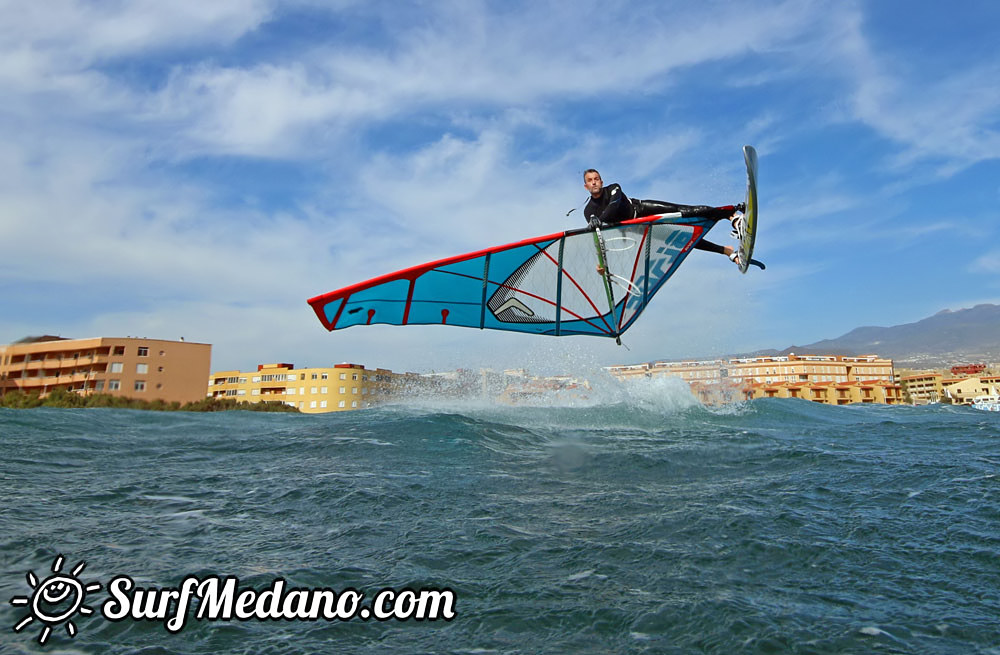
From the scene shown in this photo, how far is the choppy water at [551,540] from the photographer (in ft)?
8.39

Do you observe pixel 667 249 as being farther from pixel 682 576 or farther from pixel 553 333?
pixel 682 576

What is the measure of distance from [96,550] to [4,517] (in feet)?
4.42

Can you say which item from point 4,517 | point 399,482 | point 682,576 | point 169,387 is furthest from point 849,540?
point 169,387

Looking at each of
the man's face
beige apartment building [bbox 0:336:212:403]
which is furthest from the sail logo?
beige apartment building [bbox 0:336:212:403]

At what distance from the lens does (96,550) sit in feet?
12.0

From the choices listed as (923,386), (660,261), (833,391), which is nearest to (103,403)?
(660,261)

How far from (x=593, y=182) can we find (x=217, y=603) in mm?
5944

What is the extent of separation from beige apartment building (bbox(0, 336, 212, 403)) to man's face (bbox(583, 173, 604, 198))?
161 feet

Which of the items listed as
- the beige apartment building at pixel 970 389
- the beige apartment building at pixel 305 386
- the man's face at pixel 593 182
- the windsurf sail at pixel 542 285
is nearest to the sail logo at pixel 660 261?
the windsurf sail at pixel 542 285

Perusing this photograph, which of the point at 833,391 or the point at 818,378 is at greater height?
the point at 818,378

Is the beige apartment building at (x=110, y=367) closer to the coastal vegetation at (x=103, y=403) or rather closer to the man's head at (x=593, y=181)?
the coastal vegetation at (x=103, y=403)

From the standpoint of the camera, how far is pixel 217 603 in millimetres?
2922

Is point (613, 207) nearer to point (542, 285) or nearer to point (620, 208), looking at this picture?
point (620, 208)

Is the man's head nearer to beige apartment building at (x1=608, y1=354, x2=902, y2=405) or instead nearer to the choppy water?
the choppy water
